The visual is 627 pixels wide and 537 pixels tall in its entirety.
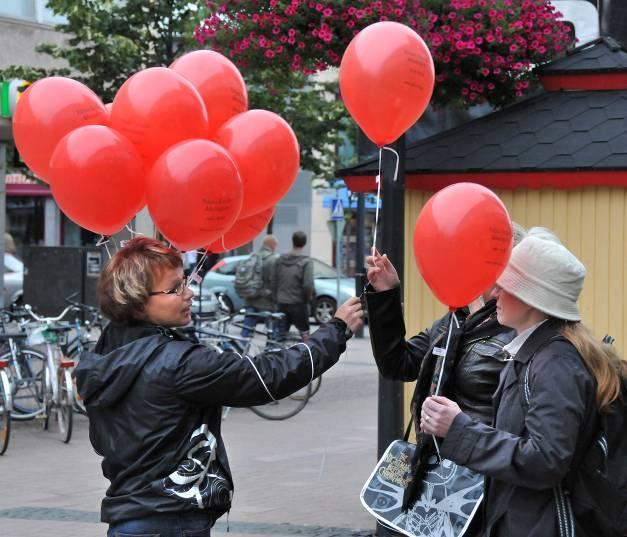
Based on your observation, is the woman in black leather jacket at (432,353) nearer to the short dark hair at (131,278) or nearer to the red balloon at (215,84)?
the short dark hair at (131,278)

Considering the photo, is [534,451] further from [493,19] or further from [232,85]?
[493,19]

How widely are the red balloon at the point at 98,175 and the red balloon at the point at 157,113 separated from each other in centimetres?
8

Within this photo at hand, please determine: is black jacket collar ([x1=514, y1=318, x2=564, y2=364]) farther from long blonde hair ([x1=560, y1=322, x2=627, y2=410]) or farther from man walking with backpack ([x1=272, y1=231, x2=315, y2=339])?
man walking with backpack ([x1=272, y1=231, x2=315, y2=339])

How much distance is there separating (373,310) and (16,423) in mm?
8436

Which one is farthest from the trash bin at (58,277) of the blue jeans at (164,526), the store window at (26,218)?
the store window at (26,218)

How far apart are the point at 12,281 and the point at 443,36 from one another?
61.9 feet

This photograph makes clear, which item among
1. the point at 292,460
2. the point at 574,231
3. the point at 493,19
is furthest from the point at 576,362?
the point at 292,460

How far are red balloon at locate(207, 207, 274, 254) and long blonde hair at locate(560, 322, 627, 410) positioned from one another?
1.91 meters

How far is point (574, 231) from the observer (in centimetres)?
677

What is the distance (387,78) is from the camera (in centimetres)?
472

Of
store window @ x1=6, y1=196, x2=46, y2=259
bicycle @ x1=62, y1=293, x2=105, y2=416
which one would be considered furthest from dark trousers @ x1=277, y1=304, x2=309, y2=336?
store window @ x1=6, y1=196, x2=46, y2=259

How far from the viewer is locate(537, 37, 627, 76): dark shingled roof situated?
7.18 meters

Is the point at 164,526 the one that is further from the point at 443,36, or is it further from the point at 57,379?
the point at 57,379

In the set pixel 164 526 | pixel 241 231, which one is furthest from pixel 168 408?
pixel 241 231
